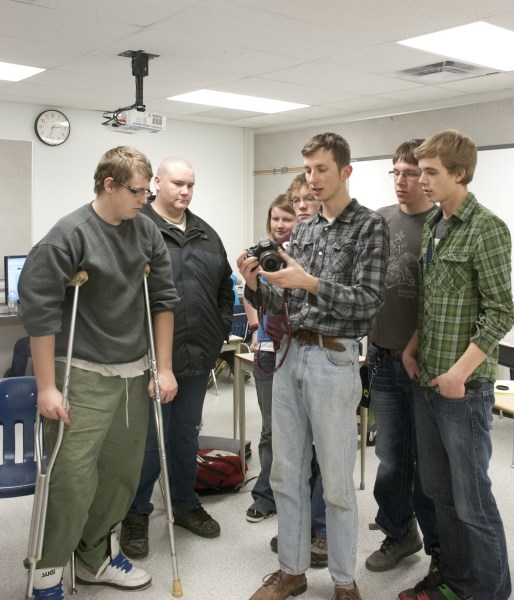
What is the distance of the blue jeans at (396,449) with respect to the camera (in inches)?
103

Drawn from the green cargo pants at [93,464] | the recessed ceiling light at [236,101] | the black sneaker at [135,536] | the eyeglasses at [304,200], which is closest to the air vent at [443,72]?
the recessed ceiling light at [236,101]

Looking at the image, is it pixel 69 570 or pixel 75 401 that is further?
pixel 69 570

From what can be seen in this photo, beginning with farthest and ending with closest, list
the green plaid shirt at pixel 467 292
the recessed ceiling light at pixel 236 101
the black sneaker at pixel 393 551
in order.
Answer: the recessed ceiling light at pixel 236 101, the black sneaker at pixel 393 551, the green plaid shirt at pixel 467 292

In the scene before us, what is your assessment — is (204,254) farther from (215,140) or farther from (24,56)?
(215,140)

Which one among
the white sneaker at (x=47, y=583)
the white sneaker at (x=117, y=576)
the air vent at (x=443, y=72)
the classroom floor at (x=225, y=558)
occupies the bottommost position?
the classroom floor at (x=225, y=558)

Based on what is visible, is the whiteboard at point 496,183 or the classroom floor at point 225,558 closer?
the classroom floor at point 225,558

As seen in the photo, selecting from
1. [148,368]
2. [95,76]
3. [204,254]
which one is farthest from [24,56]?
[148,368]

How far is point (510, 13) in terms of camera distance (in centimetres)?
361

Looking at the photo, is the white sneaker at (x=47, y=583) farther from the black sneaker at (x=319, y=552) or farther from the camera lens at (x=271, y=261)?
the camera lens at (x=271, y=261)

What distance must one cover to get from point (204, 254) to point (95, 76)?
287 centimetres

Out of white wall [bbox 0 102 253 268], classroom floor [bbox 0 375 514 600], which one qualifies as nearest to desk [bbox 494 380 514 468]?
classroom floor [bbox 0 375 514 600]

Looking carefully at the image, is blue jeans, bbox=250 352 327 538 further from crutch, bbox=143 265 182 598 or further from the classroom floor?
crutch, bbox=143 265 182 598

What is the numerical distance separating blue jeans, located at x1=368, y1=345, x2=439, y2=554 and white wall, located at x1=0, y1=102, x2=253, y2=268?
4.92 metres

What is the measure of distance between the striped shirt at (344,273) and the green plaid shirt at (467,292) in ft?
0.62
